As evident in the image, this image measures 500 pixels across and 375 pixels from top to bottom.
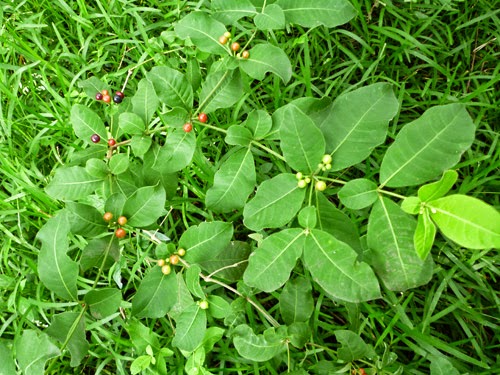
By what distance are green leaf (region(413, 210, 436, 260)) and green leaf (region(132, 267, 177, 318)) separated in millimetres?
854

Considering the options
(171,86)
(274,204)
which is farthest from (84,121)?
(274,204)

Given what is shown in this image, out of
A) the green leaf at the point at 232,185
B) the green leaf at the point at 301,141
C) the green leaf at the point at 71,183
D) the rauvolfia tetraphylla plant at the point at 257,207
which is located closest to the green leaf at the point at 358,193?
the rauvolfia tetraphylla plant at the point at 257,207

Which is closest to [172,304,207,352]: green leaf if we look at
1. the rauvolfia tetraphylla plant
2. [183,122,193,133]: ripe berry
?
the rauvolfia tetraphylla plant

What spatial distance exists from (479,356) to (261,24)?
65.5 inches

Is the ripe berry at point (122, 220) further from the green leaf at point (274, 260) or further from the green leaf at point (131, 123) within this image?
the green leaf at point (274, 260)

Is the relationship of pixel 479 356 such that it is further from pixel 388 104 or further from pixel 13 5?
pixel 13 5

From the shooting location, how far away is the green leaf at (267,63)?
161 centimetres

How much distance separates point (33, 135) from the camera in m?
2.67

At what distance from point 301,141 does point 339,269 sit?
377mm

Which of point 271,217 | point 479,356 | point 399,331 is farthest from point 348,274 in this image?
point 479,356

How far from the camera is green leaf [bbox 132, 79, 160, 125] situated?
192cm

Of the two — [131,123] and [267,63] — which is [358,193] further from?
[131,123]

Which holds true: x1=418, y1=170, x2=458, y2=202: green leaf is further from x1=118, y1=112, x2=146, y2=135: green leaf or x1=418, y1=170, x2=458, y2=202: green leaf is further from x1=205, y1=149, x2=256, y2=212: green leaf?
x1=118, y1=112, x2=146, y2=135: green leaf

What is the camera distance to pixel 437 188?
48.9 inches
